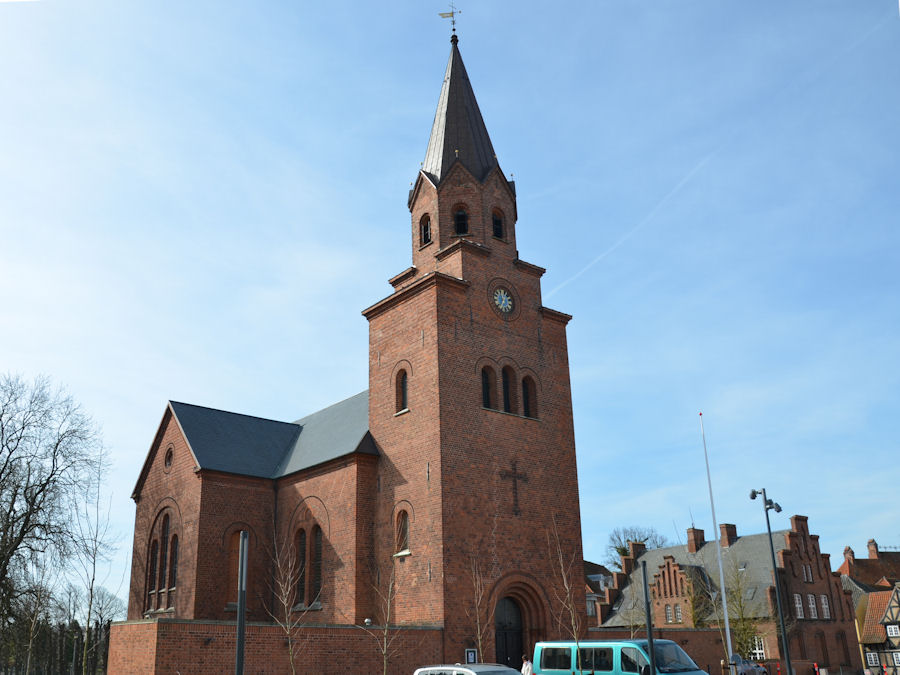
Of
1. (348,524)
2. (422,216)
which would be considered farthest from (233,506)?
(422,216)

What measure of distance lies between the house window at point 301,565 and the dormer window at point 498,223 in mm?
15326

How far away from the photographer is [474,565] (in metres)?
26.7

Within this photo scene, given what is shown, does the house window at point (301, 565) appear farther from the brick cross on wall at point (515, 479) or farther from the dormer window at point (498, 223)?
the dormer window at point (498, 223)

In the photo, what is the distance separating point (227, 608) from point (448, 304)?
53.2 ft

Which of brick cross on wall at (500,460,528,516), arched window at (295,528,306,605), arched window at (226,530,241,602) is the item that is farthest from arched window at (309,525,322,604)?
brick cross on wall at (500,460,528,516)

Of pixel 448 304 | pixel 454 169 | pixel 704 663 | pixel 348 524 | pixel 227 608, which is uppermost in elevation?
pixel 454 169

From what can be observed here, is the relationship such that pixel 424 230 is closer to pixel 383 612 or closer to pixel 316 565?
pixel 316 565

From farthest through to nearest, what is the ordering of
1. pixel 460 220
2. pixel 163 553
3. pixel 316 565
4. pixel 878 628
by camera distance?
1. pixel 878 628
2. pixel 163 553
3. pixel 460 220
4. pixel 316 565

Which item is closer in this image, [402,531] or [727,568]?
[402,531]

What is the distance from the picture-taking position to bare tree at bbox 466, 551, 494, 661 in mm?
26141

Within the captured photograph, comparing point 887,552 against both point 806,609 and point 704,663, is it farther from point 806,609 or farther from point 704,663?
point 704,663

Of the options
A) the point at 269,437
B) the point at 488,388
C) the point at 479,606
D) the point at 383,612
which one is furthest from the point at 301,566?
the point at 488,388

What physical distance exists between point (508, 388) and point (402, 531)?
23.0 feet

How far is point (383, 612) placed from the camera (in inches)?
1095
